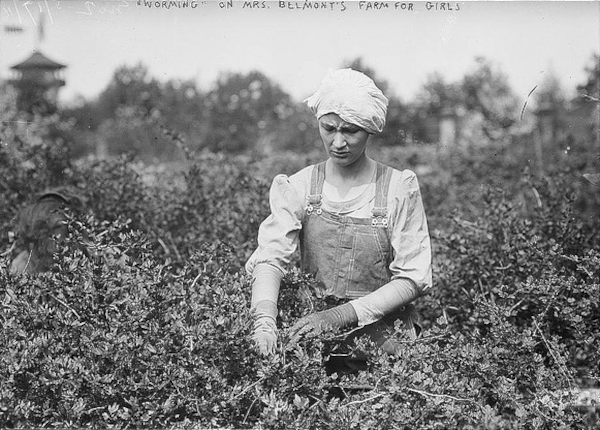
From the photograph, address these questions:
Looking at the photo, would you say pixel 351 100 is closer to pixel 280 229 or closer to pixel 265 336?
pixel 280 229

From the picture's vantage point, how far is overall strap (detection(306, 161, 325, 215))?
2.70 metres

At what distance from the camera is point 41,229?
3.73m

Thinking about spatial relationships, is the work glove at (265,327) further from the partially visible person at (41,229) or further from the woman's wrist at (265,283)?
the partially visible person at (41,229)

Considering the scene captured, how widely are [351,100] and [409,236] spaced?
1.63ft

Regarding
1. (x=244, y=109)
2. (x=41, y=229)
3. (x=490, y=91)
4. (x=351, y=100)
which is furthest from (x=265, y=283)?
(x=244, y=109)

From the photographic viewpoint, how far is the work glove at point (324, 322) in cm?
222

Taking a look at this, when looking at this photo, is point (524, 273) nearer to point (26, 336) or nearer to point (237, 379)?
point (237, 379)

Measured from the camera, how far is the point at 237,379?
2146mm

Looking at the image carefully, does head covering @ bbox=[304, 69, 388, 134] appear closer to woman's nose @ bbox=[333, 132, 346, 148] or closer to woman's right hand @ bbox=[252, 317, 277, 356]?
woman's nose @ bbox=[333, 132, 346, 148]

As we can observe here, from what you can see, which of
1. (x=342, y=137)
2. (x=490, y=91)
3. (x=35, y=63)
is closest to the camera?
(x=342, y=137)

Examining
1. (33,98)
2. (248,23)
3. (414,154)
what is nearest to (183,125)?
(414,154)

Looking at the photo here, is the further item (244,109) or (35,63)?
(244,109)

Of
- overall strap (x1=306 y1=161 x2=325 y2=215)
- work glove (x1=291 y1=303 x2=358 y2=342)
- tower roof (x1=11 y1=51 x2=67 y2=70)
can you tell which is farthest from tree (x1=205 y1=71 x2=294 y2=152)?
work glove (x1=291 y1=303 x2=358 y2=342)

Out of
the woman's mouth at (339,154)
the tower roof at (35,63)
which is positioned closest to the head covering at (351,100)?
the woman's mouth at (339,154)
